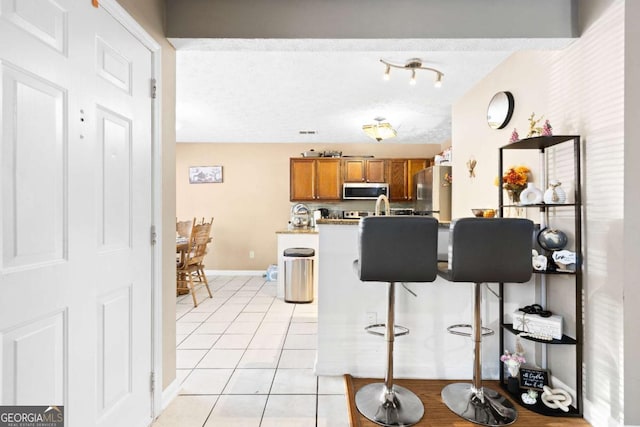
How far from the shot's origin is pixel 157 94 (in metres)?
1.89

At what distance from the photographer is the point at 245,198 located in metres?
6.12

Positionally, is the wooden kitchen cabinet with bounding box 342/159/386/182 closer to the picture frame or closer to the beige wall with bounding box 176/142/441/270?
the beige wall with bounding box 176/142/441/270

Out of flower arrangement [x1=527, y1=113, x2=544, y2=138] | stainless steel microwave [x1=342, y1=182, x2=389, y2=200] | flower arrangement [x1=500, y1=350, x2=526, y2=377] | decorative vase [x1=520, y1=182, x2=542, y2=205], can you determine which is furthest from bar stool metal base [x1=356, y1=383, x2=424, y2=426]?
stainless steel microwave [x1=342, y1=182, x2=389, y2=200]

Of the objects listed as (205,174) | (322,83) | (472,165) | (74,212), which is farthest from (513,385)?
(205,174)

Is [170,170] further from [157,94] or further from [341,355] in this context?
[341,355]

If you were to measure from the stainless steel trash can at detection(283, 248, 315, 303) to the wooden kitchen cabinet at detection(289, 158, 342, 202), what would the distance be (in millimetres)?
→ 1684

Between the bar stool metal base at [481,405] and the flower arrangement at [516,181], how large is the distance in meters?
1.35

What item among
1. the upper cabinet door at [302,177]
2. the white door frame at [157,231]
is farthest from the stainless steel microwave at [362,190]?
the white door frame at [157,231]

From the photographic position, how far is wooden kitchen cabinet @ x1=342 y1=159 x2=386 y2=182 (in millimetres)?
5738

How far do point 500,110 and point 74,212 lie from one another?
3001 millimetres

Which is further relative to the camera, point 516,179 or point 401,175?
point 401,175

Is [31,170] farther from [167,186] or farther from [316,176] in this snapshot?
[316,176]

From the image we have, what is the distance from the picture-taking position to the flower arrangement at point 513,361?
2.10m

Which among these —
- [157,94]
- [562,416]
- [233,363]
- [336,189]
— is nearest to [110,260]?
[157,94]
